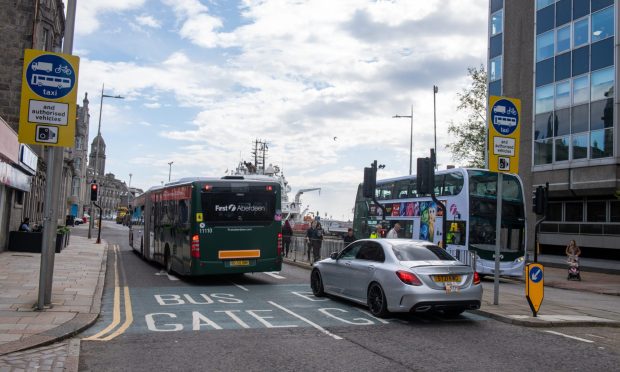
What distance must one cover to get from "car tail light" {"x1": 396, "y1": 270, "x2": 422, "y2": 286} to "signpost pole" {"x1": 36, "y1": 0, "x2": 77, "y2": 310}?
6006mm

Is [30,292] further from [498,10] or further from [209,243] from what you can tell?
[498,10]

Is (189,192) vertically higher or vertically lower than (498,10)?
lower

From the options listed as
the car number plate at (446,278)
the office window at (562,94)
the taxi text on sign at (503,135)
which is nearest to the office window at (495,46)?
the office window at (562,94)

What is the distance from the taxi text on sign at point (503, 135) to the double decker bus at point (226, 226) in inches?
238

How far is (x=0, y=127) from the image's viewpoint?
17.6 metres

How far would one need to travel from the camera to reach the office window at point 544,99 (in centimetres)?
3372

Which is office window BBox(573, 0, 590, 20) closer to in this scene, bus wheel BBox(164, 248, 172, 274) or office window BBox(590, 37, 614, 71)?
office window BBox(590, 37, 614, 71)

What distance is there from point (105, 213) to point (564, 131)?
156m

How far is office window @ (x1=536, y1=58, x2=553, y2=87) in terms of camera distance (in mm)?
33875

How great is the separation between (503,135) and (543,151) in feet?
79.6

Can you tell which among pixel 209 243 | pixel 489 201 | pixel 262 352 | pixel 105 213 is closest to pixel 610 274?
pixel 489 201

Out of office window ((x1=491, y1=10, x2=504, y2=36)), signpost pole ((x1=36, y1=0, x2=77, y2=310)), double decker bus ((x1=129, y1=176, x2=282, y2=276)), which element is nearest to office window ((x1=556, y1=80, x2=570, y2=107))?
office window ((x1=491, y1=10, x2=504, y2=36))

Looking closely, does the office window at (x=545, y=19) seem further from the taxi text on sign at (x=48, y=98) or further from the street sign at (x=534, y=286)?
the taxi text on sign at (x=48, y=98)

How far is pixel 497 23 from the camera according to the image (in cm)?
3947
